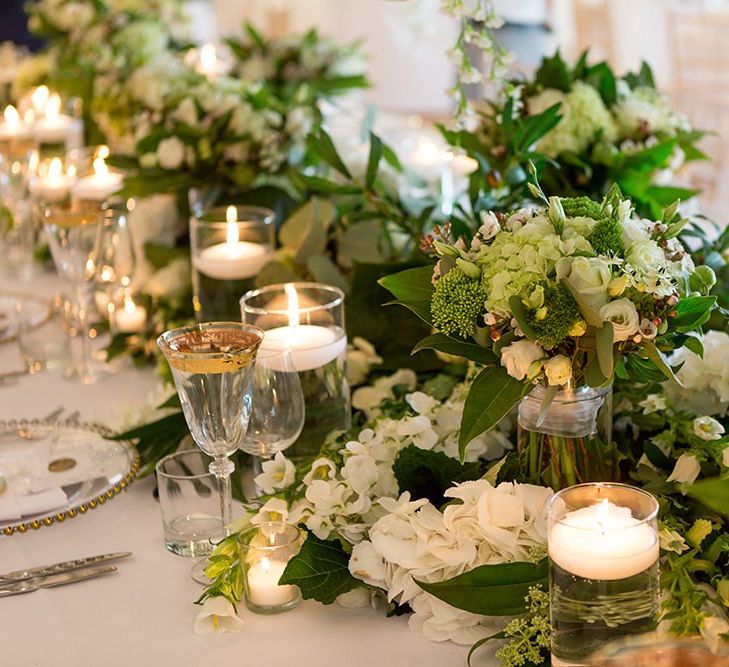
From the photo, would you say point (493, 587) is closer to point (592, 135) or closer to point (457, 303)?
point (457, 303)

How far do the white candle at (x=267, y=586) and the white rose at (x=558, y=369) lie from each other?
312mm

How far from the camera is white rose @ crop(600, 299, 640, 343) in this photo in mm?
959

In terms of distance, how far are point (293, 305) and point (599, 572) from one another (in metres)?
0.58

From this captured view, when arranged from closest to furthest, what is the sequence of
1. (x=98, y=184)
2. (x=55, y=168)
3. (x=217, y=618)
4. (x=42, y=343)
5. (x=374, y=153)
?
(x=217, y=618) → (x=374, y=153) → (x=42, y=343) → (x=98, y=184) → (x=55, y=168)

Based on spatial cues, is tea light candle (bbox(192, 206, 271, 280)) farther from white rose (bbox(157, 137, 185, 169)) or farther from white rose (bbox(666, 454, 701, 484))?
white rose (bbox(666, 454, 701, 484))

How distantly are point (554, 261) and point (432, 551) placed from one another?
280 mm

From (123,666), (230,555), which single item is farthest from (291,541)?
(123,666)

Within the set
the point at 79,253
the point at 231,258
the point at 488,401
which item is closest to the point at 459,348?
the point at 488,401

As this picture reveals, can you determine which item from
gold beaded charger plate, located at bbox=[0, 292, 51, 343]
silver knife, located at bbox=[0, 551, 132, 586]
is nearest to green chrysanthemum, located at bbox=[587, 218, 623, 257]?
silver knife, located at bbox=[0, 551, 132, 586]

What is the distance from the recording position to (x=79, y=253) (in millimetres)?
1706

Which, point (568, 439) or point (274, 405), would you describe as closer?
point (568, 439)

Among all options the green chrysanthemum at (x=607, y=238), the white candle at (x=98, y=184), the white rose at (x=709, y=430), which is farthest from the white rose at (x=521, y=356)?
the white candle at (x=98, y=184)

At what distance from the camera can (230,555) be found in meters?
1.10

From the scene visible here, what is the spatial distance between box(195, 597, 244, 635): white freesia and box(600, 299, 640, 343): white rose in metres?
0.43
